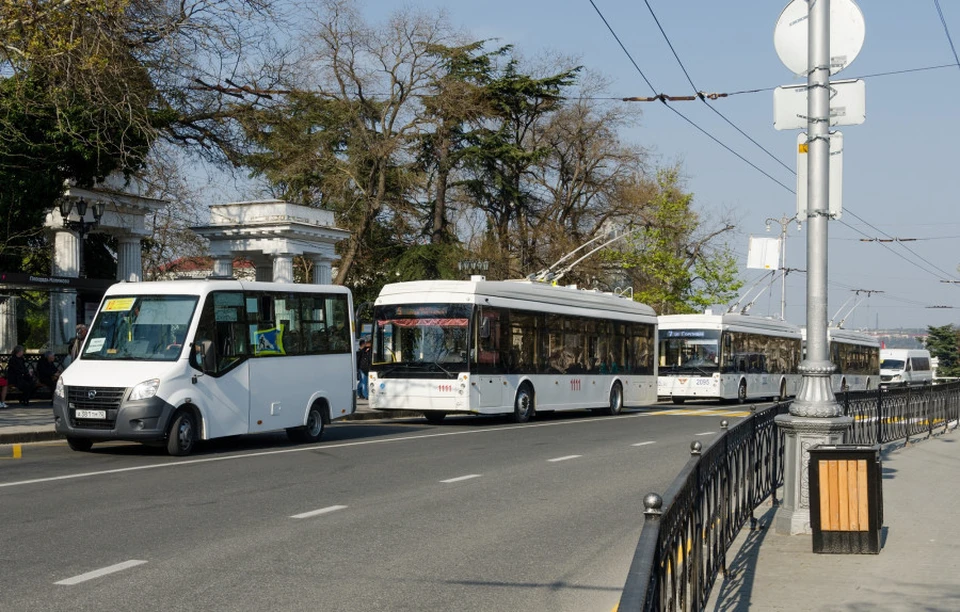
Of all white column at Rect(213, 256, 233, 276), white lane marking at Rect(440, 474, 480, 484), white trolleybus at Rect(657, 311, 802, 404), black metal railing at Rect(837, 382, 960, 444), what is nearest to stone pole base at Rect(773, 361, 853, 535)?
white lane marking at Rect(440, 474, 480, 484)

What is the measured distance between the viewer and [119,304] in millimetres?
17812

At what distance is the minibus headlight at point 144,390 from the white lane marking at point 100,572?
8.25 metres

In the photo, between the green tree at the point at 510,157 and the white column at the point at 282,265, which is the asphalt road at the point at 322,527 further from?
the green tree at the point at 510,157

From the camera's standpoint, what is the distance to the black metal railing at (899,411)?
706 inches

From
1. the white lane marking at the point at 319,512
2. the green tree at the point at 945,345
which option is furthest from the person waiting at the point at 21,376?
the green tree at the point at 945,345

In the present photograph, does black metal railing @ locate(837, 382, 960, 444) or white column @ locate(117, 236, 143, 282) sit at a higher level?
white column @ locate(117, 236, 143, 282)

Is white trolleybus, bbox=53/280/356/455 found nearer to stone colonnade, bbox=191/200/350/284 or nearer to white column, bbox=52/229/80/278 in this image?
white column, bbox=52/229/80/278

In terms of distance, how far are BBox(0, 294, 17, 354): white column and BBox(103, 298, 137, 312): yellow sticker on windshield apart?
8687 millimetres

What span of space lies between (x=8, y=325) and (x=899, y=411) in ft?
60.6

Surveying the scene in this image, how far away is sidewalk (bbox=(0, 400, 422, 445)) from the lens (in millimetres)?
18656

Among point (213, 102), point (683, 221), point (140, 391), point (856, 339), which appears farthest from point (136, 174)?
point (856, 339)

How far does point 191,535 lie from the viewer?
959cm

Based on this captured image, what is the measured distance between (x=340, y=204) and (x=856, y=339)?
27.4m

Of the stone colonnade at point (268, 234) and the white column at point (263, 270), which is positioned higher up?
the stone colonnade at point (268, 234)
